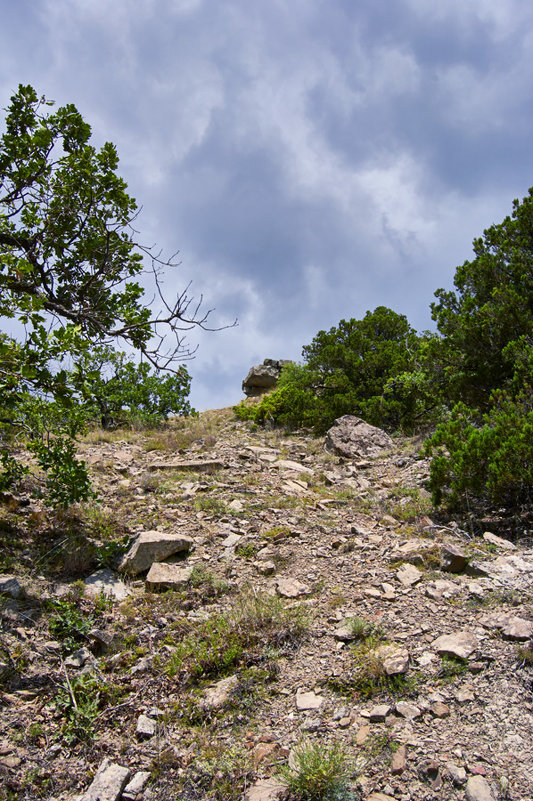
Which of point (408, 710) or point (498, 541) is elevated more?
point (498, 541)

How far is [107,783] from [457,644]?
274 cm

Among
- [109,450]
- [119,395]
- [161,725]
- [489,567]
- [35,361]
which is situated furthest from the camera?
[119,395]

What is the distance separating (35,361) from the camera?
12.6 ft

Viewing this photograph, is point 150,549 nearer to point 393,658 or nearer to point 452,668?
point 393,658

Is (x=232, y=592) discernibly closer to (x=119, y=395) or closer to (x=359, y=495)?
(x=359, y=495)

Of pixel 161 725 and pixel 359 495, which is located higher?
pixel 359 495

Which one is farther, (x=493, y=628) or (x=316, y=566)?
(x=316, y=566)

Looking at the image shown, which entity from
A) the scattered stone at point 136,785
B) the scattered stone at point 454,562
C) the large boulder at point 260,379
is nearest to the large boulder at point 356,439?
the scattered stone at point 454,562

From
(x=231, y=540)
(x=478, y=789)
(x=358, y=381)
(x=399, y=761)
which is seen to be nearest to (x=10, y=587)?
(x=231, y=540)

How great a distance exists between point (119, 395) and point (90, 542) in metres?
10.3

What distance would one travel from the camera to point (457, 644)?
3.77 metres

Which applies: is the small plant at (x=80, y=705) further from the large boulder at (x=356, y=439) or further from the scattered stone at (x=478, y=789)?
the large boulder at (x=356, y=439)

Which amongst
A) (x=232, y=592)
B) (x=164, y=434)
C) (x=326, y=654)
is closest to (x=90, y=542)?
(x=232, y=592)

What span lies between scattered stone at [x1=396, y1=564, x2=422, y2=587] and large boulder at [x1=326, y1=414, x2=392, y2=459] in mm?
5792
